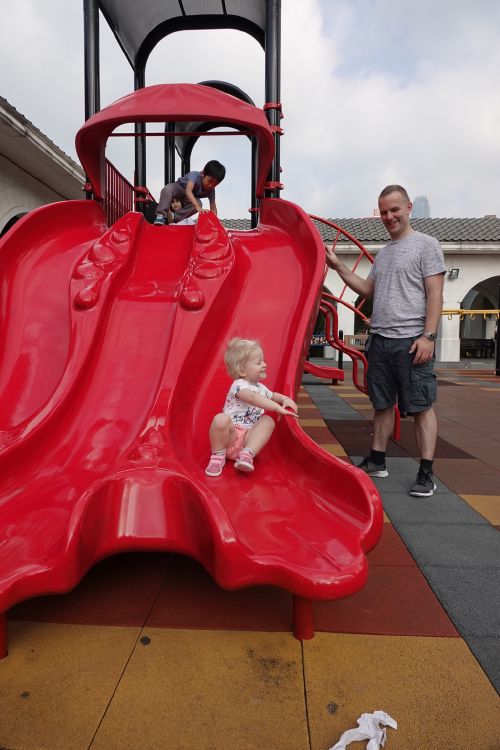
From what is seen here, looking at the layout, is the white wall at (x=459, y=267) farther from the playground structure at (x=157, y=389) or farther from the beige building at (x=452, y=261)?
the playground structure at (x=157, y=389)

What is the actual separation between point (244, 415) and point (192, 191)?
3.11 m

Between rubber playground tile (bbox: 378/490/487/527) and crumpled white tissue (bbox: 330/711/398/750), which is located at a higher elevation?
crumpled white tissue (bbox: 330/711/398/750)

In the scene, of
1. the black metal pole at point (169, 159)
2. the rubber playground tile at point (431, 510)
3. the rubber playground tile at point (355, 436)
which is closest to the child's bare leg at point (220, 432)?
the rubber playground tile at point (431, 510)

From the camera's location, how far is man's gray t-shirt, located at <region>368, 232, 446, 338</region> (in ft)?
8.97

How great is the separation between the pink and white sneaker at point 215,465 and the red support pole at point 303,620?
564 mm

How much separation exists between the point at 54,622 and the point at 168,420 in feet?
2.64

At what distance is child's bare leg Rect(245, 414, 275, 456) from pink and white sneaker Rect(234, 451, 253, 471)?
32 mm

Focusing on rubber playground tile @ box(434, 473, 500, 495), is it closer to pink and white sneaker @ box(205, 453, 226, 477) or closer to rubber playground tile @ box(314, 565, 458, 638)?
rubber playground tile @ box(314, 565, 458, 638)

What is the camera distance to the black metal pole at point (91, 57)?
12.3 feet

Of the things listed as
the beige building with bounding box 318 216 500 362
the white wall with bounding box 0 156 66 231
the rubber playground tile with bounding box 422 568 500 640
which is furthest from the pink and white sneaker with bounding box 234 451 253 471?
the beige building with bounding box 318 216 500 362

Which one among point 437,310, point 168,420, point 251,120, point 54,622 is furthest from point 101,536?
point 251,120

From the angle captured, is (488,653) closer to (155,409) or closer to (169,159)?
(155,409)

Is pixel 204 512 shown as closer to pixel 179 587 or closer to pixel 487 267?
pixel 179 587

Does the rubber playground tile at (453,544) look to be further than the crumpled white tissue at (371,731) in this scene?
Yes
